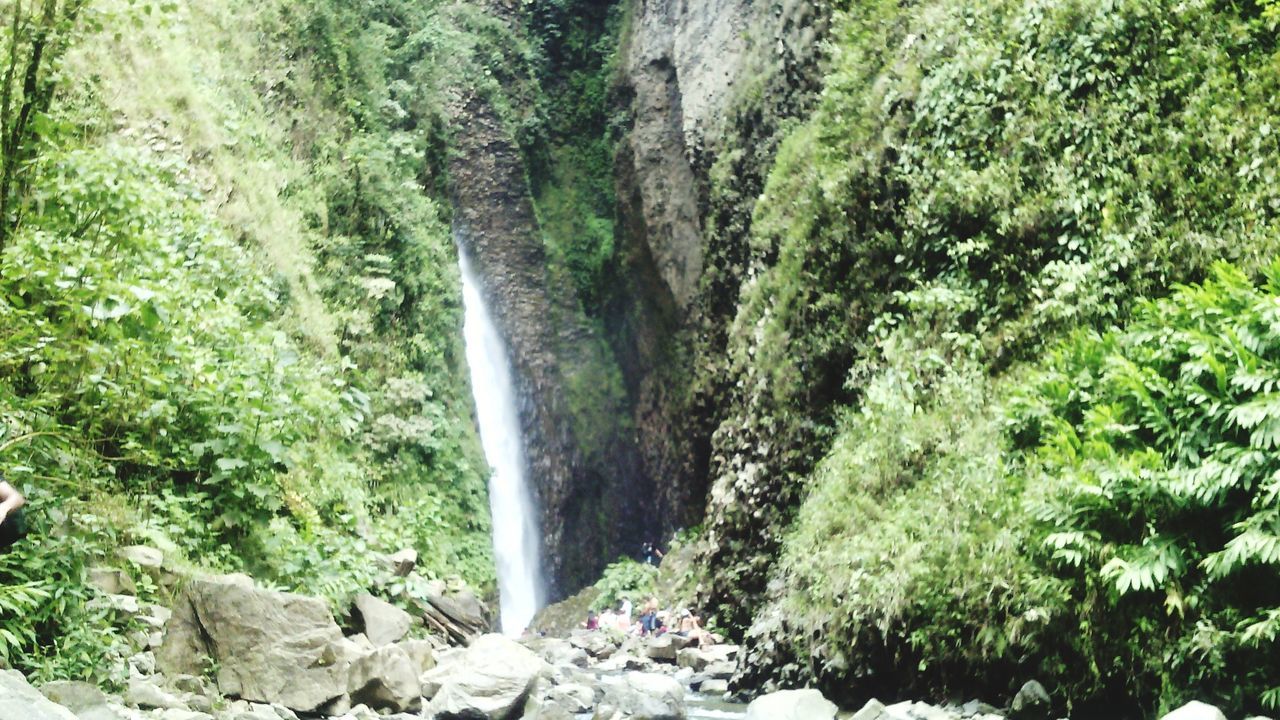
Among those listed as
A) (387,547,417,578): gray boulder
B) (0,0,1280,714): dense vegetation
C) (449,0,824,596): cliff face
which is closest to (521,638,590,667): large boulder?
(0,0,1280,714): dense vegetation

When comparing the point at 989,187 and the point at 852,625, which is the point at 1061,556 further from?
the point at 989,187

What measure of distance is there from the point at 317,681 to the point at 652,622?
9.75 metres

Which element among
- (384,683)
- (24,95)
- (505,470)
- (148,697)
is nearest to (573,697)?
(384,683)

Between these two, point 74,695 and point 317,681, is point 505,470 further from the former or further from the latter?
point 74,695

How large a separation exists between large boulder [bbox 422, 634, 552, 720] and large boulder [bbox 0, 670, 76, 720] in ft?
9.97

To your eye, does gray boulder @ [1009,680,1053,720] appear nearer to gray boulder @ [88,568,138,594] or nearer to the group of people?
gray boulder @ [88,568,138,594]

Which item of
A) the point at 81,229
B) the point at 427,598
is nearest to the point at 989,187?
the point at 427,598

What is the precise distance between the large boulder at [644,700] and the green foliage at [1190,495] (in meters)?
3.14

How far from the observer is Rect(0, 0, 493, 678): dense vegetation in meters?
5.73

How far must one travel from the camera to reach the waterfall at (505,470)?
2103cm

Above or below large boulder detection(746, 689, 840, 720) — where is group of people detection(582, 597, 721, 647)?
below

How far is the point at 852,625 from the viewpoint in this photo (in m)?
8.45

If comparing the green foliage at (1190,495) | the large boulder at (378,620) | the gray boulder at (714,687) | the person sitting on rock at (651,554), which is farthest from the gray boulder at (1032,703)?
the person sitting on rock at (651,554)

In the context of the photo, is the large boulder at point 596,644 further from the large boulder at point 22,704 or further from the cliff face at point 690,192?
the large boulder at point 22,704
